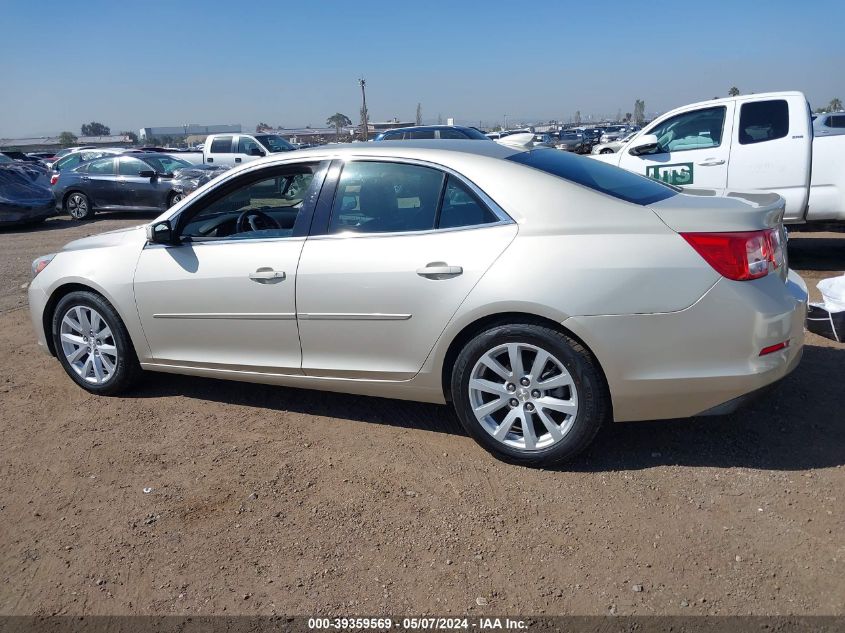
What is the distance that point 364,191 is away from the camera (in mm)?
3980

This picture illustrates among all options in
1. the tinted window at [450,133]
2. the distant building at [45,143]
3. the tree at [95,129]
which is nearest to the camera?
the tinted window at [450,133]

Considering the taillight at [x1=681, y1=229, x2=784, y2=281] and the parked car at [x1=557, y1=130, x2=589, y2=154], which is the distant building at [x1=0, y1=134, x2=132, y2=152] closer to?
the parked car at [x1=557, y1=130, x2=589, y2=154]

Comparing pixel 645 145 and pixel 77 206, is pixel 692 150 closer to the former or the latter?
pixel 645 145

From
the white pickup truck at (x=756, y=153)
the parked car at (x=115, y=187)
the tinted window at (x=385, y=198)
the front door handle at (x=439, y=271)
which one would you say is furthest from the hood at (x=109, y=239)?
the parked car at (x=115, y=187)

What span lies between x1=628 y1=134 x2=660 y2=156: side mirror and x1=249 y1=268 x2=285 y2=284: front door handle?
5.94 m

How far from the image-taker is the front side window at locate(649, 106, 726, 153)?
27.1 ft

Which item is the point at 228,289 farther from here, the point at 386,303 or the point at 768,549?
the point at 768,549

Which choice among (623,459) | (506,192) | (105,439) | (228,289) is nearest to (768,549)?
(623,459)

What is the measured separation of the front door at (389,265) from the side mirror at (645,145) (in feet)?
18.0

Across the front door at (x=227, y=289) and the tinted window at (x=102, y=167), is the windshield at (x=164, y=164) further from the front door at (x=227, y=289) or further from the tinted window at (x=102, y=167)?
the front door at (x=227, y=289)

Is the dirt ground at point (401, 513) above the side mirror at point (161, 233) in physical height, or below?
below

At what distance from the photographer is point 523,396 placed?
3555 millimetres

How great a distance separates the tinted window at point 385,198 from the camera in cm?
379

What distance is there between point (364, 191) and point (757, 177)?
5.72 m
